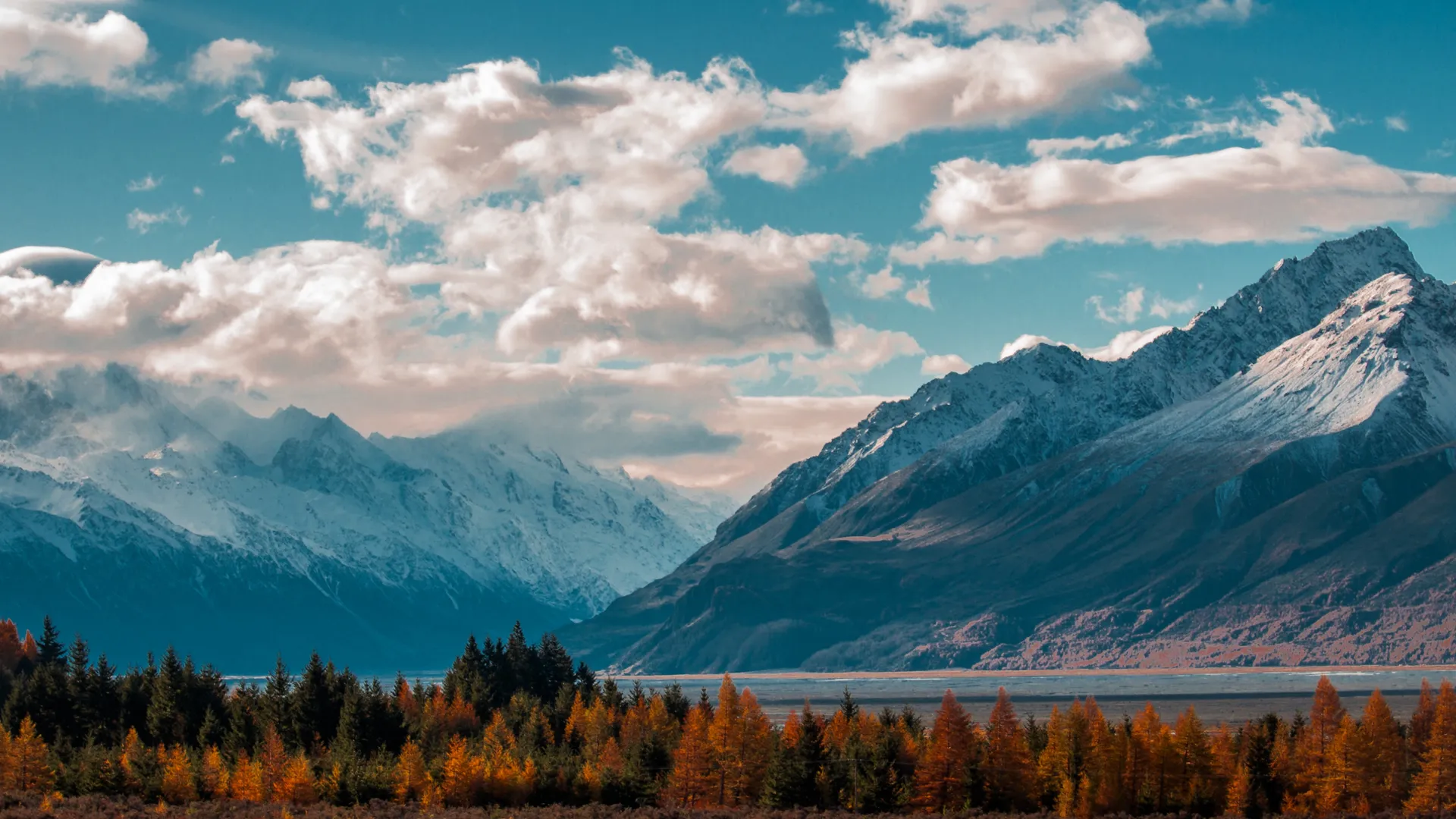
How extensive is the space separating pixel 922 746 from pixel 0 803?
88.1 metres

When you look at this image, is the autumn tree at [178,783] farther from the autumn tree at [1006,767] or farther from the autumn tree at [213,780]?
the autumn tree at [1006,767]

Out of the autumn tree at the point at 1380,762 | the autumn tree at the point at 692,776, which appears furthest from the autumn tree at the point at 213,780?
the autumn tree at the point at 1380,762

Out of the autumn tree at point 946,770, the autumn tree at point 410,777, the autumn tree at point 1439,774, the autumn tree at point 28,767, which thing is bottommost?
the autumn tree at point 1439,774

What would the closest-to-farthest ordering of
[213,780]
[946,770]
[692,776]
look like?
1. [946,770]
2. [213,780]
3. [692,776]

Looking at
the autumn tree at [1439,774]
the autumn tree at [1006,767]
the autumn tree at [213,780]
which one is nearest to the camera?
the autumn tree at [213,780]

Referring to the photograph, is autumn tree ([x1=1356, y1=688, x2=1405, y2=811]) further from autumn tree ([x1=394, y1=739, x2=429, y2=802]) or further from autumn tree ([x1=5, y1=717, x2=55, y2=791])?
autumn tree ([x1=5, y1=717, x2=55, y2=791])

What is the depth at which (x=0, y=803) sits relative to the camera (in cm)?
14350

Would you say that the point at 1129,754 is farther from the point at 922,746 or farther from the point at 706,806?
the point at 706,806

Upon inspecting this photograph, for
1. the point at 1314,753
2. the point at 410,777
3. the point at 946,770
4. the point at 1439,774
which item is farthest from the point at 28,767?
the point at 1439,774

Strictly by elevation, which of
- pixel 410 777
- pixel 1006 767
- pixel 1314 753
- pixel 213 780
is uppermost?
pixel 213 780

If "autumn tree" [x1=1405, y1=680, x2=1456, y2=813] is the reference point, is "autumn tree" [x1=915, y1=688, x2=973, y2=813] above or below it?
above

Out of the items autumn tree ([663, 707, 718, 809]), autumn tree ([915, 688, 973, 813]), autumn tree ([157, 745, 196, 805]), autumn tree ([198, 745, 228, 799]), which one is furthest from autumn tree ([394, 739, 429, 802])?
autumn tree ([915, 688, 973, 813])

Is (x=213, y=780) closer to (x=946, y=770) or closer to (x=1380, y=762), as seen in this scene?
(x=946, y=770)

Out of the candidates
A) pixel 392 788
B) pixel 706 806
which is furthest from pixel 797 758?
pixel 392 788
